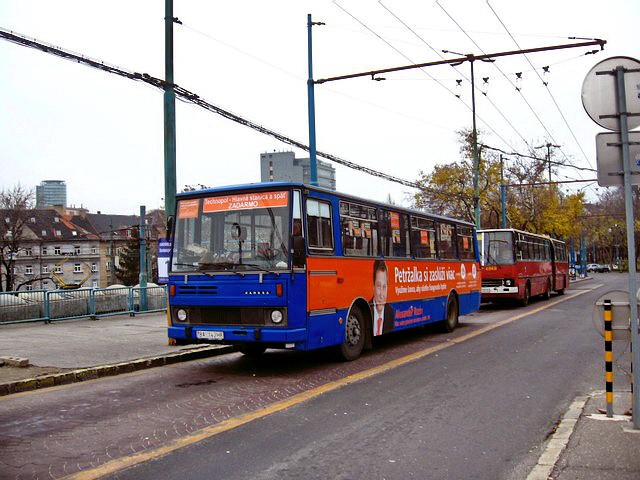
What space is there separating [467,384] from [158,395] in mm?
4240

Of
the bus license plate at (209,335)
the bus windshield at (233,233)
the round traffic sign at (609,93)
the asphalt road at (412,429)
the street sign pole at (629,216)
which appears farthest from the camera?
the bus license plate at (209,335)

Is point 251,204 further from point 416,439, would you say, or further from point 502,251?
point 502,251

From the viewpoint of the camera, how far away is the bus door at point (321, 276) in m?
9.64

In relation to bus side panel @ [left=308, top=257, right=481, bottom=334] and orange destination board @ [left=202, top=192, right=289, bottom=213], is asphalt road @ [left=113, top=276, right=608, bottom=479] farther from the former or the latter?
orange destination board @ [left=202, top=192, right=289, bottom=213]

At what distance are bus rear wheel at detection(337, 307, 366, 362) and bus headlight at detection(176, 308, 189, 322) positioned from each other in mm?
2646

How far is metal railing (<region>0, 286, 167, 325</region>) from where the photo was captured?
693 inches

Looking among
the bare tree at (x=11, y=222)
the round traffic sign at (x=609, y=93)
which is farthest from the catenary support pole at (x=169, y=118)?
the bare tree at (x=11, y=222)

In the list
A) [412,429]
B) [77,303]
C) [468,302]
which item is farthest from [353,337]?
[77,303]

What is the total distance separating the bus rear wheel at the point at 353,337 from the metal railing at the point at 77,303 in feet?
35.3

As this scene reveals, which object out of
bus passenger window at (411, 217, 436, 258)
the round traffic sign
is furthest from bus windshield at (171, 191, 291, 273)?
bus passenger window at (411, 217, 436, 258)

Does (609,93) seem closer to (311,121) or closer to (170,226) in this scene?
(170,226)

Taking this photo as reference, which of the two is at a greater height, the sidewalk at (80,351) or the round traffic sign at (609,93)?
the round traffic sign at (609,93)

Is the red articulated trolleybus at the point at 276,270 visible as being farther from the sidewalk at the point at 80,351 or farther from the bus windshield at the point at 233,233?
the sidewalk at the point at 80,351

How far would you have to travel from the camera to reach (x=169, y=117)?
12.7 metres
